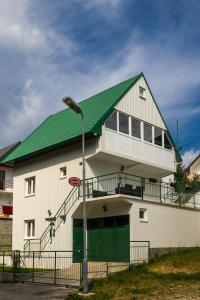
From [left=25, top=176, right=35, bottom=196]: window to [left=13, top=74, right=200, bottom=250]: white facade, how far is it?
12cm

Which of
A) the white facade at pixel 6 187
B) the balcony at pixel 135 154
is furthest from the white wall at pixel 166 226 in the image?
the white facade at pixel 6 187

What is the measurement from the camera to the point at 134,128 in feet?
94.9

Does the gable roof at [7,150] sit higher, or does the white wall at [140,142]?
the gable roof at [7,150]

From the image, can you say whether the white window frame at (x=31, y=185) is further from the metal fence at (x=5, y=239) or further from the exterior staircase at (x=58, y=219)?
the metal fence at (x=5, y=239)

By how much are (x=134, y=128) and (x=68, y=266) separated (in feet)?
31.1

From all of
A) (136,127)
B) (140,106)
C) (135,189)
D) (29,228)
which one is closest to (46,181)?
(29,228)

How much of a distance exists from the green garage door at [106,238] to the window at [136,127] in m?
5.90

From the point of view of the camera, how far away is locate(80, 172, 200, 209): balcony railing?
25859mm

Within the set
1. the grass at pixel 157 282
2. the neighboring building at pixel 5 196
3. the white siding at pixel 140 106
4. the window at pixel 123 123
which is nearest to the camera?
the grass at pixel 157 282

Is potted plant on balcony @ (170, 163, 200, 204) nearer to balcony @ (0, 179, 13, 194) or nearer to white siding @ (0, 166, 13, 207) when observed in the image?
balcony @ (0, 179, 13, 194)

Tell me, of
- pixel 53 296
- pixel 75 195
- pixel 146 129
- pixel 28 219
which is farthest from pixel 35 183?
pixel 53 296

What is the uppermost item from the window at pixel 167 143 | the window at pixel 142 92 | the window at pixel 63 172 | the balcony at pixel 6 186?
the window at pixel 142 92

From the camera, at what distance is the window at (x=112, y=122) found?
27.1m

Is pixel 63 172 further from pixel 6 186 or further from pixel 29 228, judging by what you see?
pixel 6 186
